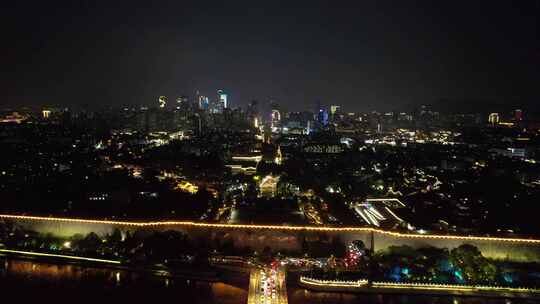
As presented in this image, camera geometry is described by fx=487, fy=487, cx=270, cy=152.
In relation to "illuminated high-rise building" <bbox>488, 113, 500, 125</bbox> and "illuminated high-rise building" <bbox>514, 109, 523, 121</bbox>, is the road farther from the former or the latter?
"illuminated high-rise building" <bbox>514, 109, 523, 121</bbox>

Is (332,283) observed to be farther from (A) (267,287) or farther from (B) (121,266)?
(B) (121,266)

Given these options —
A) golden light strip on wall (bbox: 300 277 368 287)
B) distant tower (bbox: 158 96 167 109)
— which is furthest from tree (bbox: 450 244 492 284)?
distant tower (bbox: 158 96 167 109)

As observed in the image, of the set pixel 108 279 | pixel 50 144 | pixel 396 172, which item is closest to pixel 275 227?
pixel 108 279

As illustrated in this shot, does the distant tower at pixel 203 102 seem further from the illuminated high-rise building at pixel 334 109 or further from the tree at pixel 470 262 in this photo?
the tree at pixel 470 262

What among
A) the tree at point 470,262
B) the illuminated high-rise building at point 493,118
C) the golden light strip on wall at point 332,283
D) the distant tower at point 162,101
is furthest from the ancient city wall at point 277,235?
the distant tower at point 162,101

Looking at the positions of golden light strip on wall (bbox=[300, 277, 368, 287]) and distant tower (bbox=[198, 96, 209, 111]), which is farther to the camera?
distant tower (bbox=[198, 96, 209, 111])

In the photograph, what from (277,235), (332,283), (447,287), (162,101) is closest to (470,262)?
(447,287)

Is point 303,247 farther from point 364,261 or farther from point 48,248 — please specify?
point 48,248
